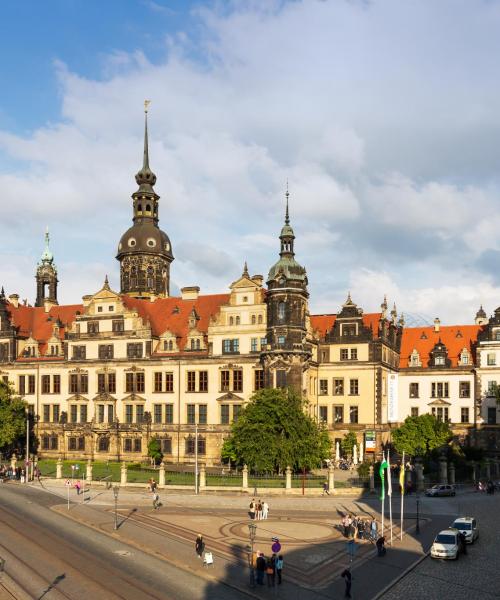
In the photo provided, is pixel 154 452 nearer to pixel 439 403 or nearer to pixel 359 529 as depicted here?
pixel 439 403

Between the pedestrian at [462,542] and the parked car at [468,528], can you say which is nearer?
the pedestrian at [462,542]

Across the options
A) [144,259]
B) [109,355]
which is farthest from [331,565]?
[144,259]

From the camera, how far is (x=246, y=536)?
48.1 meters

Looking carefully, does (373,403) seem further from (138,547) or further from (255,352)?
(138,547)

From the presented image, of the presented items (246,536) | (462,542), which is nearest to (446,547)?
(462,542)

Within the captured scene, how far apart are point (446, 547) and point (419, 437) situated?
4266cm

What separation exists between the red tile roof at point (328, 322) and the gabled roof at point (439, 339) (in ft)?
28.1

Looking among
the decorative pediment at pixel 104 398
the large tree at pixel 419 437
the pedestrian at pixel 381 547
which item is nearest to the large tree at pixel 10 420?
the decorative pediment at pixel 104 398

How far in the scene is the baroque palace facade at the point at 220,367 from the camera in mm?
86812

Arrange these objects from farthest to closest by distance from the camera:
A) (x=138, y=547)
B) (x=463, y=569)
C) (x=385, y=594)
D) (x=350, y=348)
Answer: (x=350, y=348), (x=138, y=547), (x=463, y=569), (x=385, y=594)

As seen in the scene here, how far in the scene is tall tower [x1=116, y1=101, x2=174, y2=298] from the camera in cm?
10750

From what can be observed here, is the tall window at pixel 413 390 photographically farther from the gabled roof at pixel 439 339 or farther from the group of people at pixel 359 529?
the group of people at pixel 359 529

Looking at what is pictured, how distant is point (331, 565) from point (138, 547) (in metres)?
11.3

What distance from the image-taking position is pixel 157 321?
314ft
